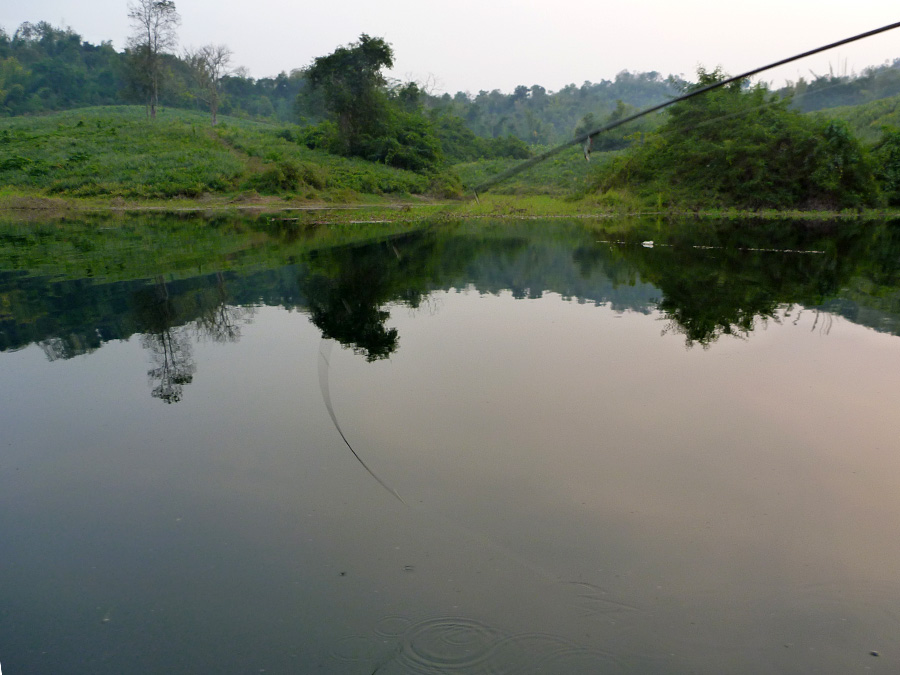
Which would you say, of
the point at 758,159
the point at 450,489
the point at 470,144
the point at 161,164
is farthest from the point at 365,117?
the point at 450,489

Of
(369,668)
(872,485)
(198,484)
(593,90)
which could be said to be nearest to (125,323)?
(198,484)

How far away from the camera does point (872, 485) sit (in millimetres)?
3943

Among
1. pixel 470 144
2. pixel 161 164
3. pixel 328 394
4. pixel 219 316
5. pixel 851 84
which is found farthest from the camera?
pixel 470 144

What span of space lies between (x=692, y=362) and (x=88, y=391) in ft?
19.1

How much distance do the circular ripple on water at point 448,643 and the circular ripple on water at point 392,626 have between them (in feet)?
0.12

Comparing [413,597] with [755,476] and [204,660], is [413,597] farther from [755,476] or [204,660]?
[755,476]

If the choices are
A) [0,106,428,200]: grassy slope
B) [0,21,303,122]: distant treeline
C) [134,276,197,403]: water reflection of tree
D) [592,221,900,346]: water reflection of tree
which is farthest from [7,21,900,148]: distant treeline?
[134,276,197,403]: water reflection of tree

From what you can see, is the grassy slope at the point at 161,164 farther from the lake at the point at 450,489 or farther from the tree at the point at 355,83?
the lake at the point at 450,489

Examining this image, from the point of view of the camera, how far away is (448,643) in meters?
2.68

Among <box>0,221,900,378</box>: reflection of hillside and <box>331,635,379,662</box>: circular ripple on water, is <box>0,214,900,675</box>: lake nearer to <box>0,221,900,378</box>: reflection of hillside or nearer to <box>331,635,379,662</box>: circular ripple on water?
<box>331,635,379,662</box>: circular ripple on water

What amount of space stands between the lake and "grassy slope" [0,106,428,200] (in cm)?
2553

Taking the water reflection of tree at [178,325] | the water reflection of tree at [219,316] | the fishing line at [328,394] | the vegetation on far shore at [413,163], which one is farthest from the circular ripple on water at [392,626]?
the vegetation on far shore at [413,163]

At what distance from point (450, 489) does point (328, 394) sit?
2051mm

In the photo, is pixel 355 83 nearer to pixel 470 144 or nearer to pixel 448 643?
pixel 470 144
